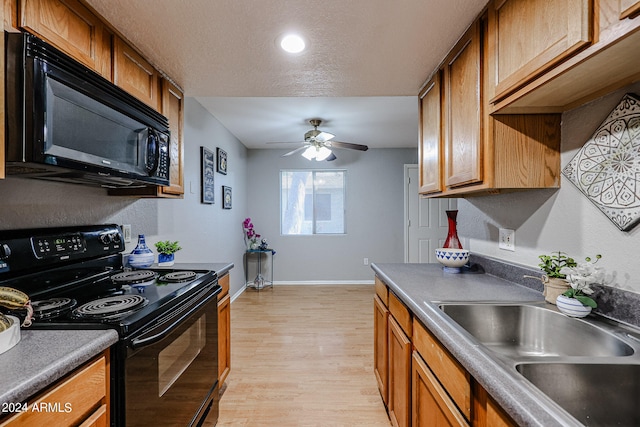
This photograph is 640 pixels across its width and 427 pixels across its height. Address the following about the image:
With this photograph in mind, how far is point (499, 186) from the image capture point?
4.19 ft

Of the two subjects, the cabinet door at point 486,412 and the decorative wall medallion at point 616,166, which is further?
the decorative wall medallion at point 616,166

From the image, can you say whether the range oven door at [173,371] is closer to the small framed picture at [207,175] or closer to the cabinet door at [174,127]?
the cabinet door at [174,127]

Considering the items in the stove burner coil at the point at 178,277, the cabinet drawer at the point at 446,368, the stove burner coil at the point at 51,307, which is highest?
→ the stove burner coil at the point at 51,307

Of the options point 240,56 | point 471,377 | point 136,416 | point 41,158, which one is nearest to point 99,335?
point 136,416

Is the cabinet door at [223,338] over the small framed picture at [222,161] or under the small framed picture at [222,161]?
under

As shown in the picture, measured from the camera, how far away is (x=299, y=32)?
1413 mm

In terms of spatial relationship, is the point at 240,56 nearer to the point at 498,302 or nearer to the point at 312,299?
the point at 498,302

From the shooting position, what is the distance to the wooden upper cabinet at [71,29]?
1029mm

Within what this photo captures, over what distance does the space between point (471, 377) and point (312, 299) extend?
11.7 feet

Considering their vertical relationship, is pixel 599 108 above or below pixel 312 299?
above

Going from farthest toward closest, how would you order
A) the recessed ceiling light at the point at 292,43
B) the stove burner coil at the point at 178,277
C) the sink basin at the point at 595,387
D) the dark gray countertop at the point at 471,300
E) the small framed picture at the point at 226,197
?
1. the small framed picture at the point at 226,197
2. the stove burner coil at the point at 178,277
3. the recessed ceiling light at the point at 292,43
4. the sink basin at the point at 595,387
5. the dark gray countertop at the point at 471,300

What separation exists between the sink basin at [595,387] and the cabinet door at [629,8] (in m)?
0.83

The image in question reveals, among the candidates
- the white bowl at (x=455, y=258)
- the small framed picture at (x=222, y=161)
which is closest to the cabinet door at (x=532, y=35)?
the white bowl at (x=455, y=258)

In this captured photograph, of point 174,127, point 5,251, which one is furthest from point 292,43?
point 5,251
